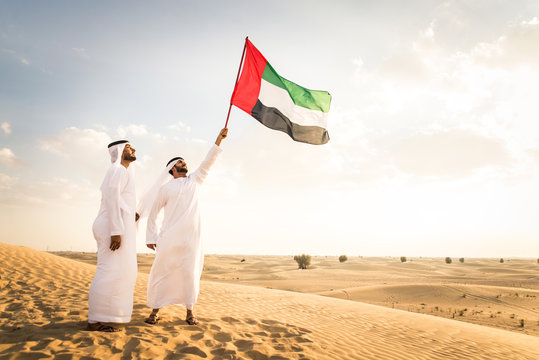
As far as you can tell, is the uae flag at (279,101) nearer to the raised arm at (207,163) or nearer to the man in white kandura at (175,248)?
the raised arm at (207,163)

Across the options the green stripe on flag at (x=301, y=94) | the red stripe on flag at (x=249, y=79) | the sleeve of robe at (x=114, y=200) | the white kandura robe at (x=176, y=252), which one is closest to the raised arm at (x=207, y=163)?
the white kandura robe at (x=176, y=252)

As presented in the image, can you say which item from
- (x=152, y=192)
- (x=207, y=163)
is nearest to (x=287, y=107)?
(x=207, y=163)

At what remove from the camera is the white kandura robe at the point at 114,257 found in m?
3.88

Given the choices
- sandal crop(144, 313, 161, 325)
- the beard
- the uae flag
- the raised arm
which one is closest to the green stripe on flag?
the uae flag

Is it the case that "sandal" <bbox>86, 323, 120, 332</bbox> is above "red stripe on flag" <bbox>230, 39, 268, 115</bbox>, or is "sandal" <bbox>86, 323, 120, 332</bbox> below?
below

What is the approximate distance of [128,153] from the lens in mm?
Answer: 4516

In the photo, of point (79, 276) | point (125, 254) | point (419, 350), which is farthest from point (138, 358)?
point (79, 276)

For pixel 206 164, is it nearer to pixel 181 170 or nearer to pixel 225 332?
pixel 181 170

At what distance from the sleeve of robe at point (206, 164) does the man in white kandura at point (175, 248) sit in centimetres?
20

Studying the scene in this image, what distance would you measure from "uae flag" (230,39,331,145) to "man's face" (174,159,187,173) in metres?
1.83

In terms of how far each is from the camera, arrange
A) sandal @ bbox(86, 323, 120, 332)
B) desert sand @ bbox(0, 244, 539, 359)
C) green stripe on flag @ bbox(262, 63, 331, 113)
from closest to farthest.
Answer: desert sand @ bbox(0, 244, 539, 359) → sandal @ bbox(86, 323, 120, 332) → green stripe on flag @ bbox(262, 63, 331, 113)

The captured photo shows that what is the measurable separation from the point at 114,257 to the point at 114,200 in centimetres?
75

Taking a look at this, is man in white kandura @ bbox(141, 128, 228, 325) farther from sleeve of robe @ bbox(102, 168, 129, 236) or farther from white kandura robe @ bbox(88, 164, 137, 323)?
sleeve of robe @ bbox(102, 168, 129, 236)

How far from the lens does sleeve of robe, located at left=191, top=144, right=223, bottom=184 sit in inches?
201
